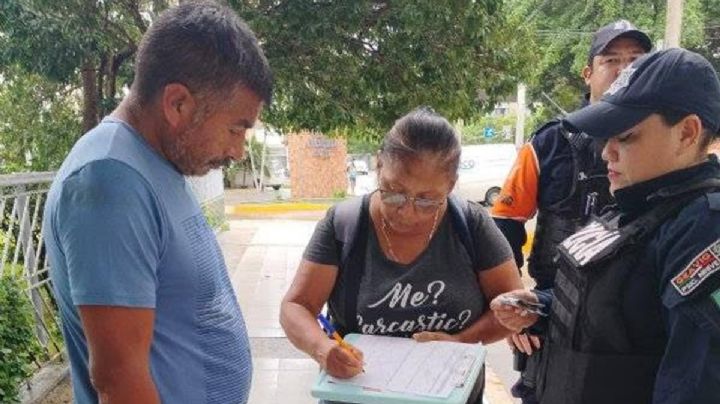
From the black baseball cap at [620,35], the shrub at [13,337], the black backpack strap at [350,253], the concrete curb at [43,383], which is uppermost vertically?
the black baseball cap at [620,35]

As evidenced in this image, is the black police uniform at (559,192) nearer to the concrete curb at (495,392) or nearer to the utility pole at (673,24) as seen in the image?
the concrete curb at (495,392)

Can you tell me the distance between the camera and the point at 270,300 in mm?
5930

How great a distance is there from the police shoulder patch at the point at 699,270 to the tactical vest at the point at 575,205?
0.99m

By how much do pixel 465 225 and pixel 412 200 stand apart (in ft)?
0.56

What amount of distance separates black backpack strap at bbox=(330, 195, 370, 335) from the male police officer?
2.35 feet

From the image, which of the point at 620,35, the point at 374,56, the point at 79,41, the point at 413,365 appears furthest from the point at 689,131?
the point at 79,41

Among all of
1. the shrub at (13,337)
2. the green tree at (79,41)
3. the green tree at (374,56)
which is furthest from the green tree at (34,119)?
the shrub at (13,337)

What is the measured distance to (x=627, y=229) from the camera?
124cm

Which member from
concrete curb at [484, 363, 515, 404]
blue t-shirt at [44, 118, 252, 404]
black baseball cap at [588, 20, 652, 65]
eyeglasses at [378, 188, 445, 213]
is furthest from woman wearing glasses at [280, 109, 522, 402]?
concrete curb at [484, 363, 515, 404]

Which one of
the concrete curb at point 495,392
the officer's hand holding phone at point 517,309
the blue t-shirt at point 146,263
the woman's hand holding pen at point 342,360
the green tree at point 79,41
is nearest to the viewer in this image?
the blue t-shirt at point 146,263

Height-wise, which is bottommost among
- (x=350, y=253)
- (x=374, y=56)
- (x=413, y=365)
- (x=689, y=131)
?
(x=413, y=365)

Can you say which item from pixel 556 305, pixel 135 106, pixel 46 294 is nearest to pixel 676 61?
pixel 556 305

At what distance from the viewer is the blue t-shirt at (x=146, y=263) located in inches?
39.6

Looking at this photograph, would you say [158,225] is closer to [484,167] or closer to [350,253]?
[350,253]
